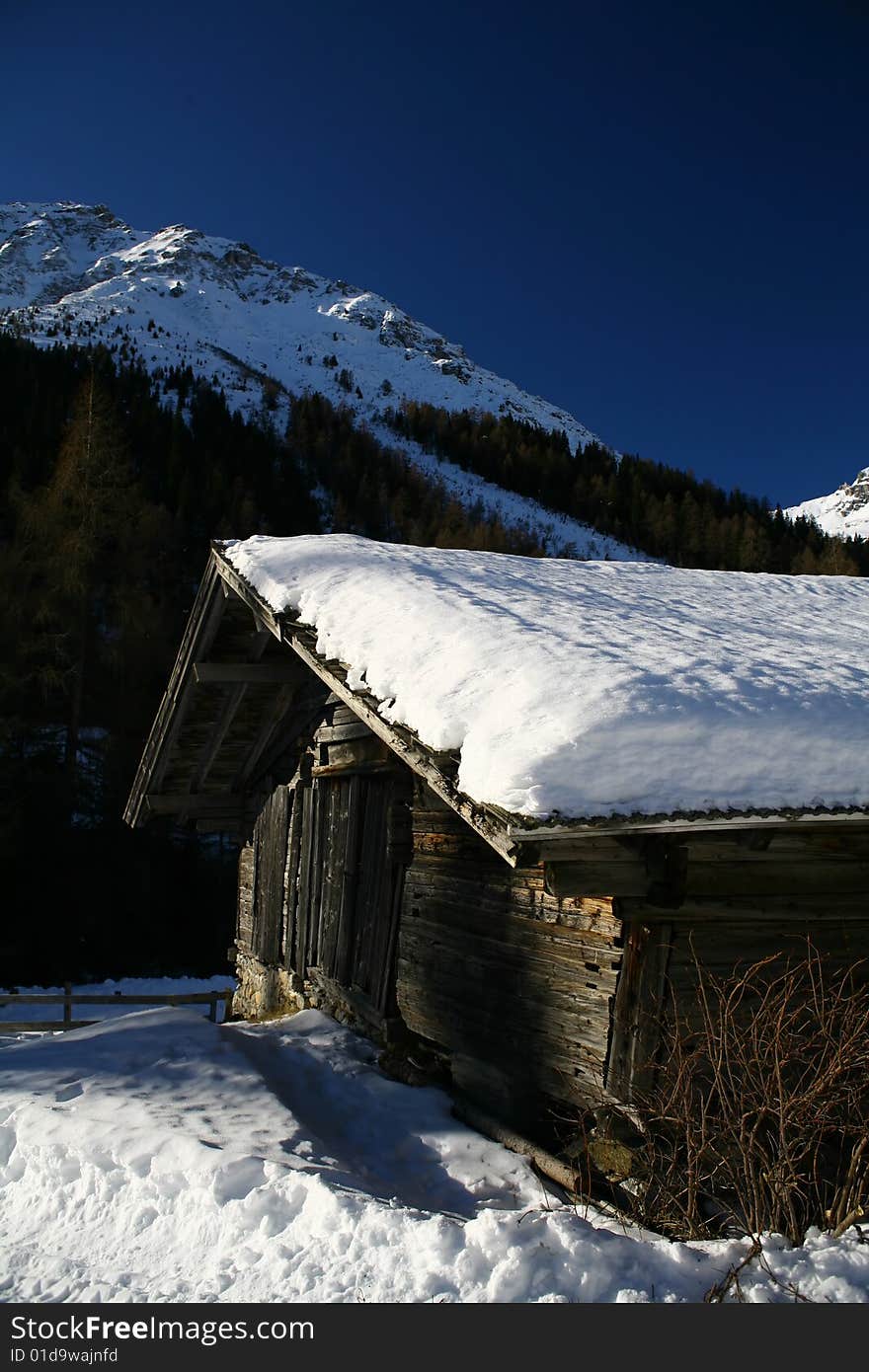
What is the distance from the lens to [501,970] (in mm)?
5844

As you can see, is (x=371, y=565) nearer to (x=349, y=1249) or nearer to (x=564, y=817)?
(x=564, y=817)

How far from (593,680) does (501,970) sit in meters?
2.23

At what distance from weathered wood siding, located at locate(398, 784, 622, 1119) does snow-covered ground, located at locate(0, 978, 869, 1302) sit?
44cm

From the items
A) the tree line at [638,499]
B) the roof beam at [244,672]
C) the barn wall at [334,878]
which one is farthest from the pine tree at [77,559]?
the tree line at [638,499]

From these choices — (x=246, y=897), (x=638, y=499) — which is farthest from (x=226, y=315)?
(x=246, y=897)

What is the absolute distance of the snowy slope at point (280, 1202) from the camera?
3328 millimetres

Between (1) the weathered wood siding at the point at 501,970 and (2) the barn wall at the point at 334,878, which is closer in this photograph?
(1) the weathered wood siding at the point at 501,970

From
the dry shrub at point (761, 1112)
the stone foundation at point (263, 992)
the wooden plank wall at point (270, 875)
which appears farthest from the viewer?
the wooden plank wall at point (270, 875)

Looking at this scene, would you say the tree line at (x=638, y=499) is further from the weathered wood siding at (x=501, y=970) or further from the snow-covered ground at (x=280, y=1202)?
the snow-covered ground at (x=280, y=1202)

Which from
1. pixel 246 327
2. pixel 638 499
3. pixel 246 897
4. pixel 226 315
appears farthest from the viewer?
pixel 226 315

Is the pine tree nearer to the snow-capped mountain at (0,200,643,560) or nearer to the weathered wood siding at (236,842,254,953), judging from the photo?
the weathered wood siding at (236,842,254,953)

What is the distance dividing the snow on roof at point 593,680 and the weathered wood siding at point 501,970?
1.11 m

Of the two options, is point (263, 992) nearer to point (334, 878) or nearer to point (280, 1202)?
point (334, 878)
